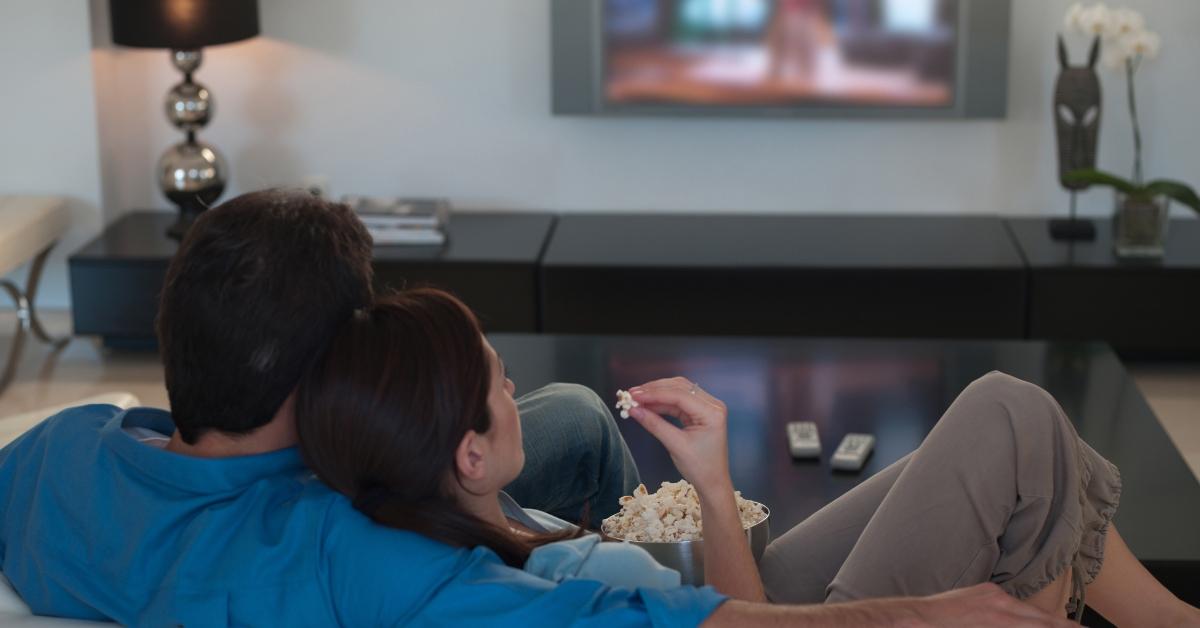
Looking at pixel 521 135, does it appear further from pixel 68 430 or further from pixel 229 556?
pixel 229 556

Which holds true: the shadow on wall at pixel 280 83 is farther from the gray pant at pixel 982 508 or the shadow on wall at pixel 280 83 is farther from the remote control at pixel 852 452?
the gray pant at pixel 982 508

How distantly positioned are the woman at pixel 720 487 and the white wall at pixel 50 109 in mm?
3258

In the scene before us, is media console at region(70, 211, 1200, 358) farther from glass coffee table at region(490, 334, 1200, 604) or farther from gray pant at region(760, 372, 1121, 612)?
gray pant at region(760, 372, 1121, 612)

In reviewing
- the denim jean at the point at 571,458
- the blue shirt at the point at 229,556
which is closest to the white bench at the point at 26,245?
the denim jean at the point at 571,458

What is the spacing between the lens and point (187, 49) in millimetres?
4344

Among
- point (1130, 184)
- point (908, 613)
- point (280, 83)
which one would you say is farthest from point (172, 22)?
point (908, 613)

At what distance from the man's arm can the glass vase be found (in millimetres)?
2943

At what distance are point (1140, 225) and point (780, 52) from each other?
1178mm

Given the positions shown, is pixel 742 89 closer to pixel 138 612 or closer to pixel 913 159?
pixel 913 159

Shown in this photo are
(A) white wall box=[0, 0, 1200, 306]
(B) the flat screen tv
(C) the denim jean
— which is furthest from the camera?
(A) white wall box=[0, 0, 1200, 306]

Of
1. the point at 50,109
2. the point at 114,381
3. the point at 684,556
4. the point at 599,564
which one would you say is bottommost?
the point at 114,381

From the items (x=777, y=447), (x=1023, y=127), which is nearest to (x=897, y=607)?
(x=777, y=447)

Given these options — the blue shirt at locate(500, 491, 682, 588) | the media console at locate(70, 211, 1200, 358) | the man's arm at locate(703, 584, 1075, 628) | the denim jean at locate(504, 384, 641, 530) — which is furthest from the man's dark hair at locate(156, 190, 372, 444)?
the media console at locate(70, 211, 1200, 358)

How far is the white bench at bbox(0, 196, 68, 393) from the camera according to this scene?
14.0 ft
